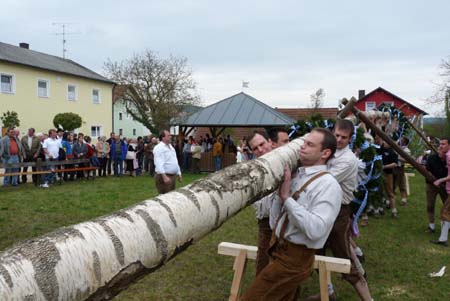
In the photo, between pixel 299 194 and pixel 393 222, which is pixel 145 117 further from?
pixel 299 194

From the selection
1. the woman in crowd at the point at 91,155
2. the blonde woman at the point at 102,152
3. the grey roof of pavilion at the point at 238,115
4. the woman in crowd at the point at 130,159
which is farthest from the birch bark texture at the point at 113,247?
the grey roof of pavilion at the point at 238,115

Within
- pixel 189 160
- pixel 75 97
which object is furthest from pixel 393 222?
pixel 75 97

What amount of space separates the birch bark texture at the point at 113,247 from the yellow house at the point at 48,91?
24.8 metres

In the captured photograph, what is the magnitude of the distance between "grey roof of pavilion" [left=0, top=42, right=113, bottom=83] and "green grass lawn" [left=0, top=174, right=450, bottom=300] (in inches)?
607

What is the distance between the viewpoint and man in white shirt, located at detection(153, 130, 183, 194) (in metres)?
7.58

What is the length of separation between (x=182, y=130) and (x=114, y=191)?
809 centimetres

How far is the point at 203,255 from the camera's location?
6.20 metres

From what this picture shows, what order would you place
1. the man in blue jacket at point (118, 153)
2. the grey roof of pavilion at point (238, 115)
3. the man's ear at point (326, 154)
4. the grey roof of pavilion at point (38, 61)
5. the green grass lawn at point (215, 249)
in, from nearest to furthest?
the man's ear at point (326, 154), the green grass lawn at point (215, 249), the man in blue jacket at point (118, 153), the grey roof of pavilion at point (238, 115), the grey roof of pavilion at point (38, 61)

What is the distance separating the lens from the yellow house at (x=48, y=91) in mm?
24438

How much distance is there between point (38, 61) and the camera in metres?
27.7

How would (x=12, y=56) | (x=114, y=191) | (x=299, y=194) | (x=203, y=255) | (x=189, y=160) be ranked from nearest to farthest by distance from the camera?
(x=299, y=194)
(x=203, y=255)
(x=114, y=191)
(x=189, y=160)
(x=12, y=56)

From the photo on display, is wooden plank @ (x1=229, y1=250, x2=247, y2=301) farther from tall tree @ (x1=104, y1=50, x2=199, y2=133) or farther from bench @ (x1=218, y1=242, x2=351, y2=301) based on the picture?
tall tree @ (x1=104, y1=50, x2=199, y2=133)

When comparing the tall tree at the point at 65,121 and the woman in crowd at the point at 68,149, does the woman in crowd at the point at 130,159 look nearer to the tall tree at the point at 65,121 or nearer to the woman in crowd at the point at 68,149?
the woman in crowd at the point at 68,149

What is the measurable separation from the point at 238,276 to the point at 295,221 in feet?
5.91
